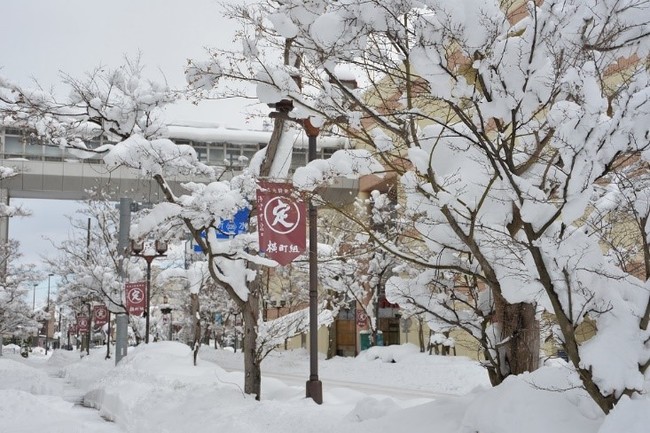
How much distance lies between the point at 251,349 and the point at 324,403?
5.54 ft

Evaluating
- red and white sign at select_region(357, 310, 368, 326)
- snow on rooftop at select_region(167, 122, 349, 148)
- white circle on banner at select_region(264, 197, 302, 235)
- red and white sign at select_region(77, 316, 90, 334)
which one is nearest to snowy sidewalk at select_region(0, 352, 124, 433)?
white circle on banner at select_region(264, 197, 302, 235)

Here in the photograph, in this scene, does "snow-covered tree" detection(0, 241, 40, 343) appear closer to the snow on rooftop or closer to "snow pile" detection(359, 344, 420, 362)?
the snow on rooftop

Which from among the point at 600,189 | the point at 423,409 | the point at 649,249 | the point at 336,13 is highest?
the point at 336,13

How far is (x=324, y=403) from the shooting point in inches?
518

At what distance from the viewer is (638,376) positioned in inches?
220

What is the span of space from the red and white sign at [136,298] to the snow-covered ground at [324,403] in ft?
4.66

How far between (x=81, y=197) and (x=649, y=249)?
4079cm

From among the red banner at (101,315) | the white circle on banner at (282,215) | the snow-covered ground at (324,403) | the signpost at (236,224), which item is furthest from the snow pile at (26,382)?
the white circle on banner at (282,215)

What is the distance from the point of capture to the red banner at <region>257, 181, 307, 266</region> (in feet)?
37.4

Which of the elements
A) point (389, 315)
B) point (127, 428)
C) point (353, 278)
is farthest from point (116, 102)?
point (389, 315)

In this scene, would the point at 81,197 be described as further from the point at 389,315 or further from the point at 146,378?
the point at 146,378

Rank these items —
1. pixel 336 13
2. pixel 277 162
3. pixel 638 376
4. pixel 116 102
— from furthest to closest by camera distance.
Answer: pixel 277 162 < pixel 116 102 < pixel 336 13 < pixel 638 376

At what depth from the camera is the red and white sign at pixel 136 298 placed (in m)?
26.0

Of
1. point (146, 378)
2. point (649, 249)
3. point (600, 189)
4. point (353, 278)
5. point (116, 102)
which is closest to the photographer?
point (649, 249)
